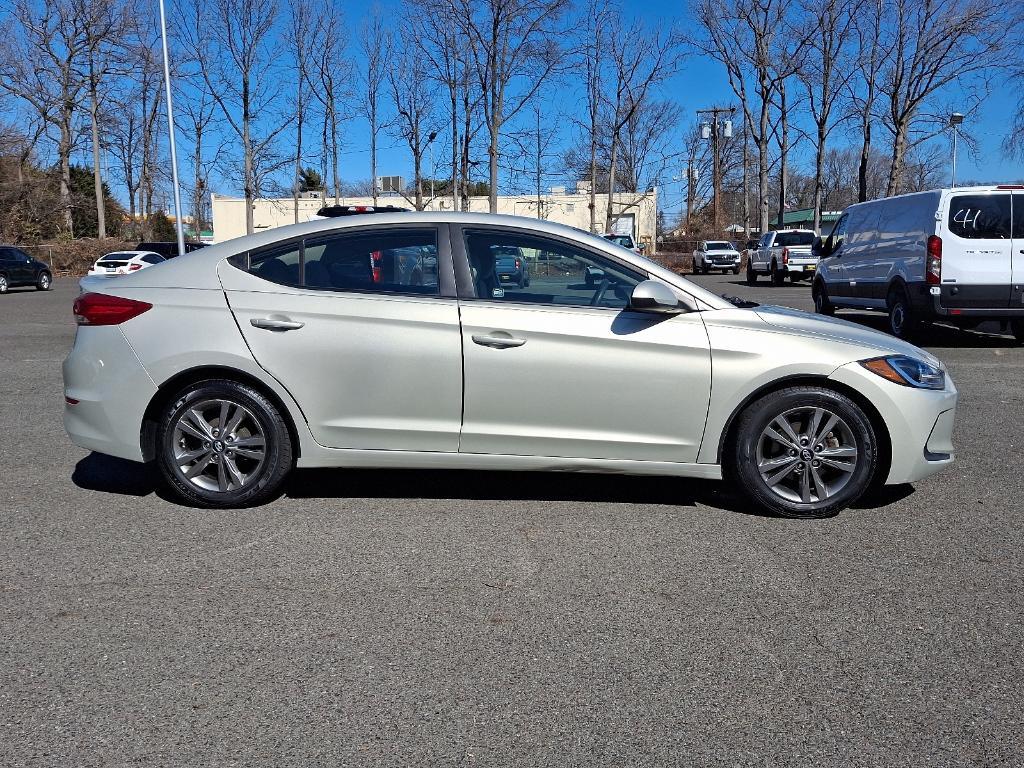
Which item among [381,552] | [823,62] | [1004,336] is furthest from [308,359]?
[823,62]

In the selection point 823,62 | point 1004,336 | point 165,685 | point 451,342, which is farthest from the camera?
point 823,62

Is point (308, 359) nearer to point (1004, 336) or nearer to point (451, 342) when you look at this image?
point (451, 342)

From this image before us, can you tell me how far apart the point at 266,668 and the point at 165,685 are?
0.33 m

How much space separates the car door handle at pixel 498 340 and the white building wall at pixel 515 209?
58.9m

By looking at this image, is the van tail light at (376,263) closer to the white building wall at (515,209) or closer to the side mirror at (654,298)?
the side mirror at (654,298)

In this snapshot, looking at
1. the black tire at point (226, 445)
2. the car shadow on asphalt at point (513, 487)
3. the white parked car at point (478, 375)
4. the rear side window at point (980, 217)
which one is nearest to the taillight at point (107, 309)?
the white parked car at point (478, 375)

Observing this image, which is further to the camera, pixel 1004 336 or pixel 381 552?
pixel 1004 336

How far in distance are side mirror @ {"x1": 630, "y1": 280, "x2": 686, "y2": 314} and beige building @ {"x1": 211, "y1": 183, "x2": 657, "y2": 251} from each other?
58576 mm

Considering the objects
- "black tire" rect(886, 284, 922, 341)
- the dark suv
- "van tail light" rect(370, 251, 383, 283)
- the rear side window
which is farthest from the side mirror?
the dark suv

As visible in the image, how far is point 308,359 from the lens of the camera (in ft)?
16.0

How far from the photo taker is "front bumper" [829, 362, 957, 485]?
15.8 ft

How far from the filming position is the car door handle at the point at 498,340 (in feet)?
Result: 15.7

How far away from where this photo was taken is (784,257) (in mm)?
32344

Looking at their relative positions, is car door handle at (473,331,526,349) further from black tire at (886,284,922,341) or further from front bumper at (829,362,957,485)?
black tire at (886,284,922,341)
